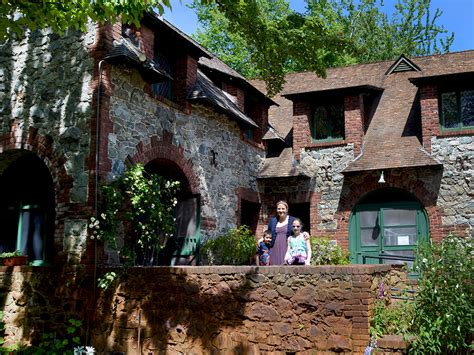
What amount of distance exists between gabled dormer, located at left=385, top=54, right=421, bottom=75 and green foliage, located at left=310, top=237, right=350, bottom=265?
5.88m

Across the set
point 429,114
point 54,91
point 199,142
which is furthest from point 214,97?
point 429,114

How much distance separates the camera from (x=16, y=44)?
11.0 m

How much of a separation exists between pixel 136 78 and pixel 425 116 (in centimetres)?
760

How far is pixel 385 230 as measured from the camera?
47.5ft

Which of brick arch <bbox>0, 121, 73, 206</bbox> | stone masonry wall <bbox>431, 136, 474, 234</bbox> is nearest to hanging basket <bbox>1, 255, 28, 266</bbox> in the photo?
brick arch <bbox>0, 121, 73, 206</bbox>

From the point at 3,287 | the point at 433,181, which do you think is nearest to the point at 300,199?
the point at 433,181

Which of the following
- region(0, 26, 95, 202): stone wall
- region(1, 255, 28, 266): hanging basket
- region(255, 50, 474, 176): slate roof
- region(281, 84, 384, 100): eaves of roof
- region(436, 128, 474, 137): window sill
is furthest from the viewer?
region(281, 84, 384, 100): eaves of roof

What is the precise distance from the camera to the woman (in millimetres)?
9164

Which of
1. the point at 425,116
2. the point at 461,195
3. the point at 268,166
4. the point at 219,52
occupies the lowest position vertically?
the point at 461,195

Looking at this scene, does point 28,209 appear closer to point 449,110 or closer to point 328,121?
point 328,121

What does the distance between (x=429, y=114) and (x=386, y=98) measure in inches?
88.7

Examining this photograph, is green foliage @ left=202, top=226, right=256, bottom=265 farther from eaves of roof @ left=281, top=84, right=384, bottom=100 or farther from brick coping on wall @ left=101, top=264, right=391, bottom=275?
eaves of roof @ left=281, top=84, right=384, bottom=100

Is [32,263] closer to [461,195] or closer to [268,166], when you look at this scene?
[268,166]

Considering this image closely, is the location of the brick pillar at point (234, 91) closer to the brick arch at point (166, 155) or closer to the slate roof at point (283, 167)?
the slate roof at point (283, 167)
